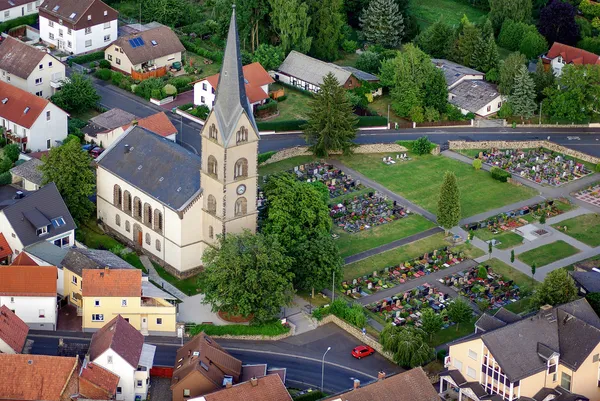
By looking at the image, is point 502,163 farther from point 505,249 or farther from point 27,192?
point 27,192

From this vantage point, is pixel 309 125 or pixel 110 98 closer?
pixel 309 125

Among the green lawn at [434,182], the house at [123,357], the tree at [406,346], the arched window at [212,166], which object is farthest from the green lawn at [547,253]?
the house at [123,357]

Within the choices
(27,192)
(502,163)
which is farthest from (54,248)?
(502,163)

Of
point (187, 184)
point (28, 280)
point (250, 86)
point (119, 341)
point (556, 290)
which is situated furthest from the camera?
point (250, 86)

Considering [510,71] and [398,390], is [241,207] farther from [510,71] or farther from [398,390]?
[510,71]

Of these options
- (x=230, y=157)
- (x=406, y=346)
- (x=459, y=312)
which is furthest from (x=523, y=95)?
(x=406, y=346)

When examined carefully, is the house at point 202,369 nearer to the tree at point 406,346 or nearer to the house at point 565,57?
the tree at point 406,346
